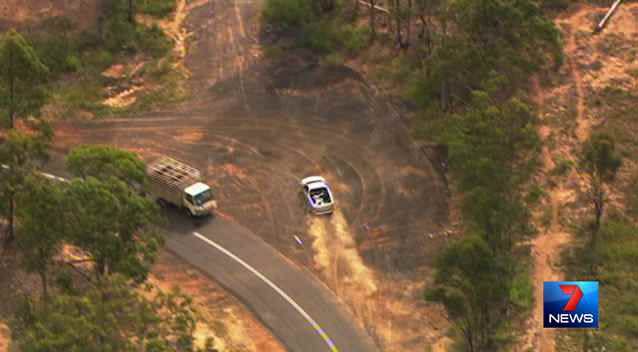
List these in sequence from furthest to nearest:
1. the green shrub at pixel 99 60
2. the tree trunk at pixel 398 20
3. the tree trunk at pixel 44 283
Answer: the tree trunk at pixel 398 20, the green shrub at pixel 99 60, the tree trunk at pixel 44 283

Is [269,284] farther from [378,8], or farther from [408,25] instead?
[378,8]

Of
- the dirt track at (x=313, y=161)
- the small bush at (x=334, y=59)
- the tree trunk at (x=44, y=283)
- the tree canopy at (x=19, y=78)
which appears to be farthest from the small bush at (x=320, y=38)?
the tree trunk at (x=44, y=283)

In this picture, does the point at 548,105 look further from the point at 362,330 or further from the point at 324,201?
the point at 362,330

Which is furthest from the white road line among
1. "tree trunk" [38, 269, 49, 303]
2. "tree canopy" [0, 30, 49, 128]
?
"tree canopy" [0, 30, 49, 128]

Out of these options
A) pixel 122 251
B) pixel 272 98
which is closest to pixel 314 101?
pixel 272 98

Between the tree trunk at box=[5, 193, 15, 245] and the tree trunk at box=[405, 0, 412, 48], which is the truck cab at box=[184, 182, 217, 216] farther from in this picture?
the tree trunk at box=[405, 0, 412, 48]

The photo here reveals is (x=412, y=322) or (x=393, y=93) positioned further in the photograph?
(x=393, y=93)

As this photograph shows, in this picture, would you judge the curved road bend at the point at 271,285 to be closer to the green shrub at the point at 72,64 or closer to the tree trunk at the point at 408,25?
the green shrub at the point at 72,64
